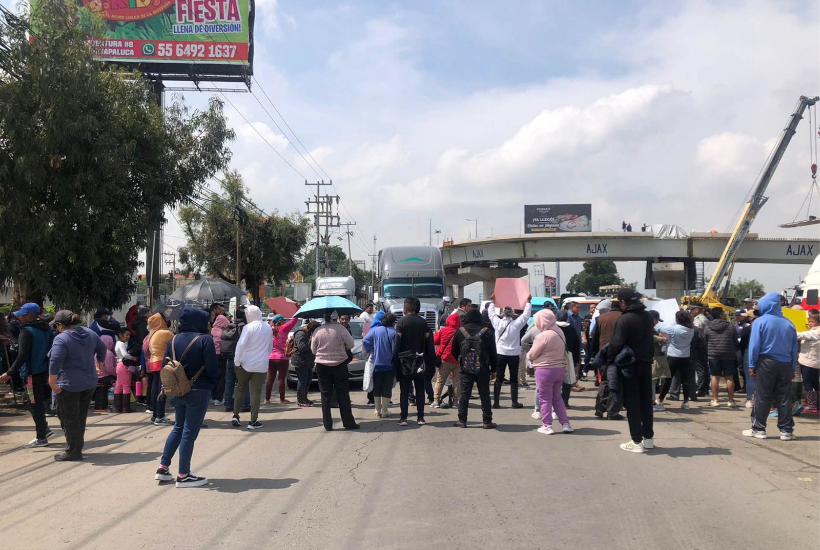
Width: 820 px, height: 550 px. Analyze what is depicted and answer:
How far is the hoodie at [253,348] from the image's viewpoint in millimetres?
10641

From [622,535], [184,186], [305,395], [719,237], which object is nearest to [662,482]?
[622,535]

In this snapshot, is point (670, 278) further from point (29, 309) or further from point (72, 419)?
point (72, 419)

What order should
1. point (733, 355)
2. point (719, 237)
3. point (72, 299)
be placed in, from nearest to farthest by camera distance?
point (733, 355) → point (72, 299) → point (719, 237)

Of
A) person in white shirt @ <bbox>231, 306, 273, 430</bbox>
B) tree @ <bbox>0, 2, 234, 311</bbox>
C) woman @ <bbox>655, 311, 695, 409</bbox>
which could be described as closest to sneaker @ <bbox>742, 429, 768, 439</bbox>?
woman @ <bbox>655, 311, 695, 409</bbox>

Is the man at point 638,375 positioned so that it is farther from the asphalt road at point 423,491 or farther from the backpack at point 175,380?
the backpack at point 175,380

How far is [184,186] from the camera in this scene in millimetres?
17969

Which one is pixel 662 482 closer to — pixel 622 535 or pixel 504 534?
pixel 622 535

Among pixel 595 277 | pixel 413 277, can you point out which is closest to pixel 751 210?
pixel 413 277

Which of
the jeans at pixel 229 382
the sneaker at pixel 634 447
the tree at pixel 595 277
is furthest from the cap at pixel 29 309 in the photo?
the tree at pixel 595 277

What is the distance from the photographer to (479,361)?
10.2 metres

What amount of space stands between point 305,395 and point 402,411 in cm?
313

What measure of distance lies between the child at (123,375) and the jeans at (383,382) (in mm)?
4362

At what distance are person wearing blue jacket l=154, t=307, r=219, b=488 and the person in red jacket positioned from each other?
5.02 metres

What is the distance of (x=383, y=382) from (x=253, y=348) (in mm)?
2206
